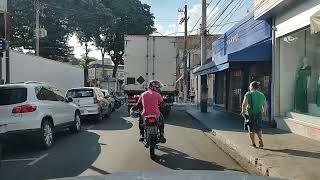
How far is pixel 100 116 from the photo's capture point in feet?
73.8

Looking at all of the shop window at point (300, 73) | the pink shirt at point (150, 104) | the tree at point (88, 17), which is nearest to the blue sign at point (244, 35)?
the shop window at point (300, 73)

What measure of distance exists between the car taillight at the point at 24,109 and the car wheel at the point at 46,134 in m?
0.53

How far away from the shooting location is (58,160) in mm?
11414

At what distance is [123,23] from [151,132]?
48.9 metres

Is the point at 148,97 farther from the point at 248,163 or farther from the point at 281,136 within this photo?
the point at 281,136

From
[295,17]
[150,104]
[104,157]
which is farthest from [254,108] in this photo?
[295,17]

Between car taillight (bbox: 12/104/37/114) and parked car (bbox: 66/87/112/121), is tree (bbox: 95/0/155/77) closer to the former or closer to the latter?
parked car (bbox: 66/87/112/121)

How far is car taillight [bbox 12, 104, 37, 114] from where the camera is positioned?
1280cm

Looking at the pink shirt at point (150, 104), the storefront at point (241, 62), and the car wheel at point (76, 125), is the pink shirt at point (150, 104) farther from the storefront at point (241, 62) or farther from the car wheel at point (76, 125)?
the storefront at point (241, 62)

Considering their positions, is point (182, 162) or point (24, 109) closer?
point (182, 162)

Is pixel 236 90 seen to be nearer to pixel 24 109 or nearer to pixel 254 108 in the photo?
pixel 254 108

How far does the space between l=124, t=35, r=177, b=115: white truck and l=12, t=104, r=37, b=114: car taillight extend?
44.4 ft

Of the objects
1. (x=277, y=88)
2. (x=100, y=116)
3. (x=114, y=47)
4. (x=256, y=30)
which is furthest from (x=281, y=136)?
(x=114, y=47)

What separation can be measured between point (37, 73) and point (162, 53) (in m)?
7.53
